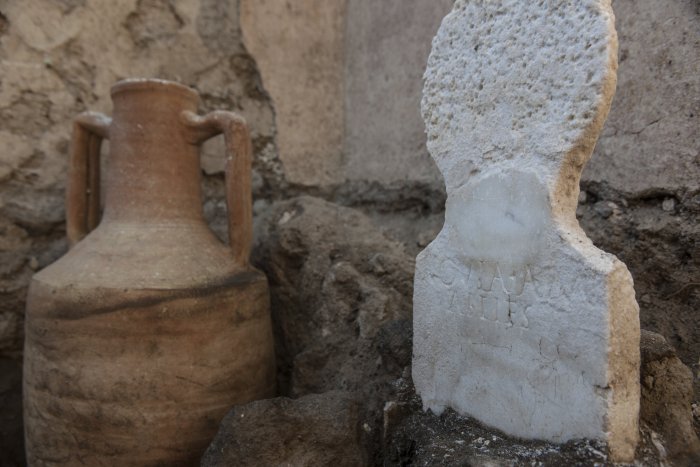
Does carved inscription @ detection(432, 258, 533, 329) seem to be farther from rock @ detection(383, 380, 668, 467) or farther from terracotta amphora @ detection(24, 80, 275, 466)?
terracotta amphora @ detection(24, 80, 275, 466)

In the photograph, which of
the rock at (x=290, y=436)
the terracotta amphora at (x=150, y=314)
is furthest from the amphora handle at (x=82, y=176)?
the rock at (x=290, y=436)

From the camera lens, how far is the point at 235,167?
171 centimetres

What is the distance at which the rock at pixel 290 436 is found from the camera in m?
1.17

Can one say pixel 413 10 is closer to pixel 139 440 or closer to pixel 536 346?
pixel 536 346

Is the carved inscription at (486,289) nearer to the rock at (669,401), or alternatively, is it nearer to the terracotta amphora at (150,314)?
the rock at (669,401)

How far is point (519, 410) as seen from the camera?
1.08 m

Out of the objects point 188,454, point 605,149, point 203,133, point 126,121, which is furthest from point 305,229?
point 605,149

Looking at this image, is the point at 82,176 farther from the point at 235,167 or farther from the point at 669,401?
the point at 669,401

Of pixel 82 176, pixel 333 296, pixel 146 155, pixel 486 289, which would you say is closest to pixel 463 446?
pixel 486 289

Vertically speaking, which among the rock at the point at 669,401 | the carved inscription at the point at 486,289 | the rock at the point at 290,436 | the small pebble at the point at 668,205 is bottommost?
the rock at the point at 290,436

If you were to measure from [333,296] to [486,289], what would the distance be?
81 cm

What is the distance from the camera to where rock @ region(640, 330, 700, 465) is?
1020 millimetres

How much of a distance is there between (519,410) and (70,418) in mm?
1222

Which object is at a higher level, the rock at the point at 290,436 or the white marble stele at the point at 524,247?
the white marble stele at the point at 524,247
